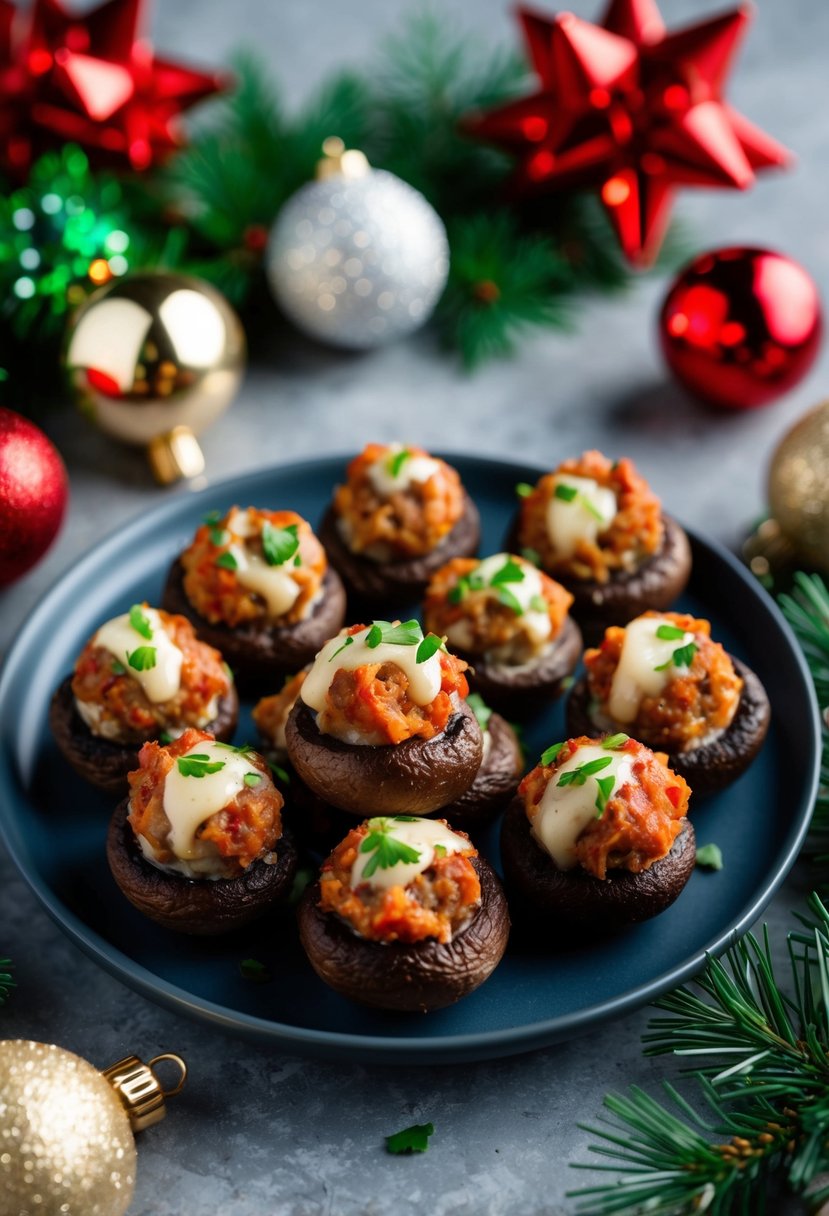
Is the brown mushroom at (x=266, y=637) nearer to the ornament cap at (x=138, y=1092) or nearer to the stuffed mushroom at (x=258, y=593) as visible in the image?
the stuffed mushroom at (x=258, y=593)

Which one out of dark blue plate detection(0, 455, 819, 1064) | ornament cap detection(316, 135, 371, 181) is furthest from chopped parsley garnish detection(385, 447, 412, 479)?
ornament cap detection(316, 135, 371, 181)

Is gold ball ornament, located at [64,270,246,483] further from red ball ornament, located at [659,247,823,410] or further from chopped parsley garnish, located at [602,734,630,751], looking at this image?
chopped parsley garnish, located at [602,734,630,751]

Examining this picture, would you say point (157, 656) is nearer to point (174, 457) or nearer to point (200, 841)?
point (200, 841)

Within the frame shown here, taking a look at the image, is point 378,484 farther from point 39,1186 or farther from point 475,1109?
point 39,1186

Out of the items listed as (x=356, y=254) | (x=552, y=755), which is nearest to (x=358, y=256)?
(x=356, y=254)

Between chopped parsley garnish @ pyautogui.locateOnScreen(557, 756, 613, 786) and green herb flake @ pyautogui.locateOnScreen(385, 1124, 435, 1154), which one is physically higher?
chopped parsley garnish @ pyautogui.locateOnScreen(557, 756, 613, 786)

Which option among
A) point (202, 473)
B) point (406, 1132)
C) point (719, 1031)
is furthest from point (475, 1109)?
point (202, 473)
